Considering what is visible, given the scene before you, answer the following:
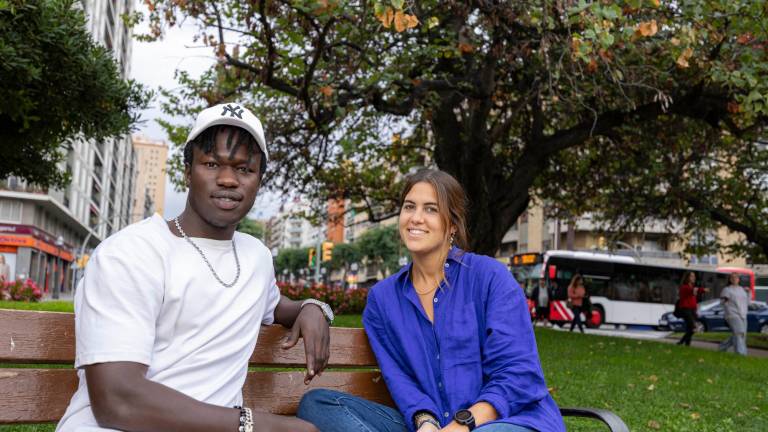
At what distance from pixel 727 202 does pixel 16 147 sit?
15.9 m

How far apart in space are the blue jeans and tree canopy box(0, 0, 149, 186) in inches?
234

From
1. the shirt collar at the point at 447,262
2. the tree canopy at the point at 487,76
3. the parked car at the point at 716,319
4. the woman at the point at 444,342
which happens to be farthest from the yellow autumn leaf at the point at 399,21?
the parked car at the point at 716,319

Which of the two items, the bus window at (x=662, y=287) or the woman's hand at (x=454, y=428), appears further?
the bus window at (x=662, y=287)

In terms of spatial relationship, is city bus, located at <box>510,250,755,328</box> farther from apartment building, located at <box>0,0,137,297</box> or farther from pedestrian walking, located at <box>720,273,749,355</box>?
apartment building, located at <box>0,0,137,297</box>

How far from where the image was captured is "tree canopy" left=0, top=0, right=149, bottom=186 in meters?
7.82

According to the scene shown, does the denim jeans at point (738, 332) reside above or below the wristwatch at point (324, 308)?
below

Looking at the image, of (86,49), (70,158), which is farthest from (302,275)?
(86,49)

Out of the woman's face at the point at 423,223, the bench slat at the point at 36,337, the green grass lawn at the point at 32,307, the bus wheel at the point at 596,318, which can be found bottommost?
the bus wheel at the point at 596,318

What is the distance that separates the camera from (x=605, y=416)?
3.05 m

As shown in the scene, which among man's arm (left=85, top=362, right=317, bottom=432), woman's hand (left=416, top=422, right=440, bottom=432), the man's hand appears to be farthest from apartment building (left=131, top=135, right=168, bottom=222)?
Answer: man's arm (left=85, top=362, right=317, bottom=432)

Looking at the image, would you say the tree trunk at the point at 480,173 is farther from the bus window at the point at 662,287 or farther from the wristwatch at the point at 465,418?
the bus window at the point at 662,287

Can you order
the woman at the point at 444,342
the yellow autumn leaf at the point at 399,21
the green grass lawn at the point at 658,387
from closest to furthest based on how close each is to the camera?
1. the woman at the point at 444,342
2. the yellow autumn leaf at the point at 399,21
3. the green grass lawn at the point at 658,387

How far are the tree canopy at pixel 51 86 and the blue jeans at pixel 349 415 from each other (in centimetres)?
594

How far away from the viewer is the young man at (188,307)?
2.01m
